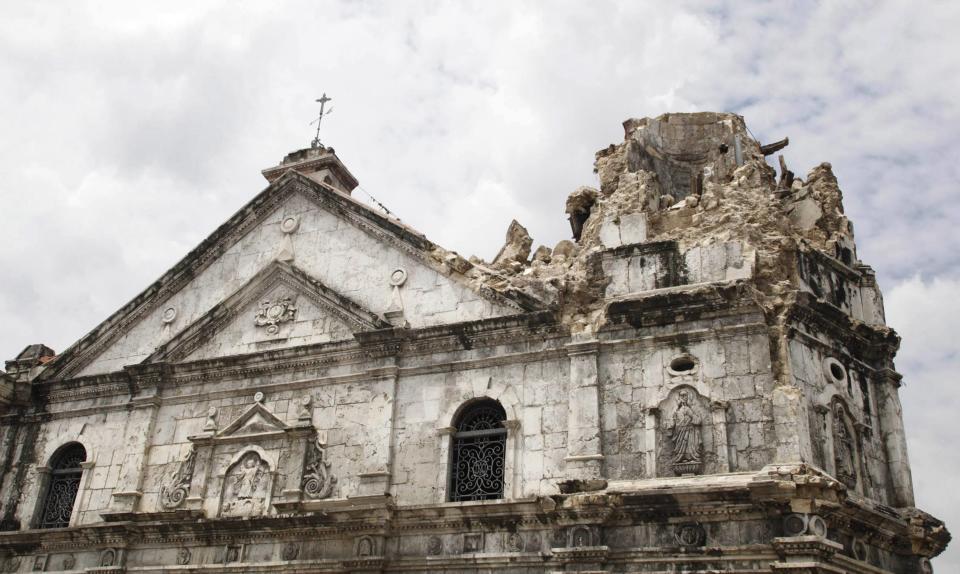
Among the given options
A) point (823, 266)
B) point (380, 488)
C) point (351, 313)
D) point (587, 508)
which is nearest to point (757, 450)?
point (587, 508)

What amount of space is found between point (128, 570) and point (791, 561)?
Result: 369 inches

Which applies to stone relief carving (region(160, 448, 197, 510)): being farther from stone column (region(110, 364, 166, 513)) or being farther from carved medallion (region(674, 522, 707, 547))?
carved medallion (region(674, 522, 707, 547))

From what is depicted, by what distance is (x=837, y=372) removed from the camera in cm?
1246

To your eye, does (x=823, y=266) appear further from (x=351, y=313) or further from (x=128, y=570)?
(x=128, y=570)

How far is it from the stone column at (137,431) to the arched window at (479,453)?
519 centimetres

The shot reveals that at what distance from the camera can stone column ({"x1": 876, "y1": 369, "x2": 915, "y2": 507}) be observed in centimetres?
1246

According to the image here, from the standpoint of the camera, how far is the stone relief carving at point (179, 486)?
47.6ft

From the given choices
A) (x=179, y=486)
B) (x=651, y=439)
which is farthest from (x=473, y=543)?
(x=179, y=486)

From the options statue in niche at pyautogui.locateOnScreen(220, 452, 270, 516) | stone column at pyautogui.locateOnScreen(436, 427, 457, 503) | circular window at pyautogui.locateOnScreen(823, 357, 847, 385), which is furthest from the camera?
statue in niche at pyautogui.locateOnScreen(220, 452, 270, 516)

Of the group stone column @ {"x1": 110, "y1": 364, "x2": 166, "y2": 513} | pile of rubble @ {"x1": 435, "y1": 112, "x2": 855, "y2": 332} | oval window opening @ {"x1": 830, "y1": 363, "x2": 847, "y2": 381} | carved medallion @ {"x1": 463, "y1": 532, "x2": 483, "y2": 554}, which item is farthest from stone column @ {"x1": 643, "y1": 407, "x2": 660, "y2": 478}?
stone column @ {"x1": 110, "y1": 364, "x2": 166, "y2": 513}

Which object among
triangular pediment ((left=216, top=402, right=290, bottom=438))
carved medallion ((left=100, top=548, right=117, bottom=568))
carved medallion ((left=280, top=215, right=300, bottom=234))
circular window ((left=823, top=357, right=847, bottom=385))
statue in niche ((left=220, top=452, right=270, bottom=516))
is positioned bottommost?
carved medallion ((left=100, top=548, right=117, bottom=568))

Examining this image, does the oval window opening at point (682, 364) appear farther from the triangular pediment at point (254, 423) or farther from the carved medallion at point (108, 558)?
the carved medallion at point (108, 558)

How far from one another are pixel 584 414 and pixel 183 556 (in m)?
6.21

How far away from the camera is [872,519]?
1140 cm
